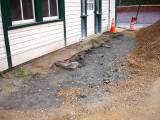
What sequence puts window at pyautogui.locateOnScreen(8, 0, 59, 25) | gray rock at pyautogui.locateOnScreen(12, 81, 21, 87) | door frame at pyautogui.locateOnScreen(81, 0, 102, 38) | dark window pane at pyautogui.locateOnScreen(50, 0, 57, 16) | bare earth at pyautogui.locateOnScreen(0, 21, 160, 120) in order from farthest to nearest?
door frame at pyautogui.locateOnScreen(81, 0, 102, 38) → dark window pane at pyautogui.locateOnScreen(50, 0, 57, 16) → window at pyautogui.locateOnScreen(8, 0, 59, 25) → gray rock at pyautogui.locateOnScreen(12, 81, 21, 87) → bare earth at pyautogui.locateOnScreen(0, 21, 160, 120)

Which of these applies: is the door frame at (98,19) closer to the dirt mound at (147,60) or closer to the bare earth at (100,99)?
the dirt mound at (147,60)

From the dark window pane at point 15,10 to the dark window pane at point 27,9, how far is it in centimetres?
21

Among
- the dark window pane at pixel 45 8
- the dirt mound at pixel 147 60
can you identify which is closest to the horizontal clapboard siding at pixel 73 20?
the dark window pane at pixel 45 8

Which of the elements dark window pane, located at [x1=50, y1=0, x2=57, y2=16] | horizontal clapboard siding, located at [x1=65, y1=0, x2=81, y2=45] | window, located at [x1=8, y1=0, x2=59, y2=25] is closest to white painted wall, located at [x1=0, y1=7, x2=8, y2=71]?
window, located at [x1=8, y1=0, x2=59, y2=25]

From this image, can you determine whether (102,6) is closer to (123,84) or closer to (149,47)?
(149,47)

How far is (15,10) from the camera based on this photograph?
557cm

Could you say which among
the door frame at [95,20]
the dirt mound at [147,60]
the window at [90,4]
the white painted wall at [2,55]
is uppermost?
the window at [90,4]

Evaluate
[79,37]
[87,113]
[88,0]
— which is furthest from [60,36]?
[87,113]

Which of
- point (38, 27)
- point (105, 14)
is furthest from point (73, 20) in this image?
point (105, 14)

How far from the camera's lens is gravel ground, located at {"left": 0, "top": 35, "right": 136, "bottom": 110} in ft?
13.1

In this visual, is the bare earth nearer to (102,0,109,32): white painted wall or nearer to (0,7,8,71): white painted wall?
(0,7,8,71): white painted wall

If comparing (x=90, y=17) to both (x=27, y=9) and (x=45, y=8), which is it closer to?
(x=45, y=8)

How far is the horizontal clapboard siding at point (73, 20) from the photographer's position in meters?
8.07

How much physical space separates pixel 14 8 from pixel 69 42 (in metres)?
3.30
